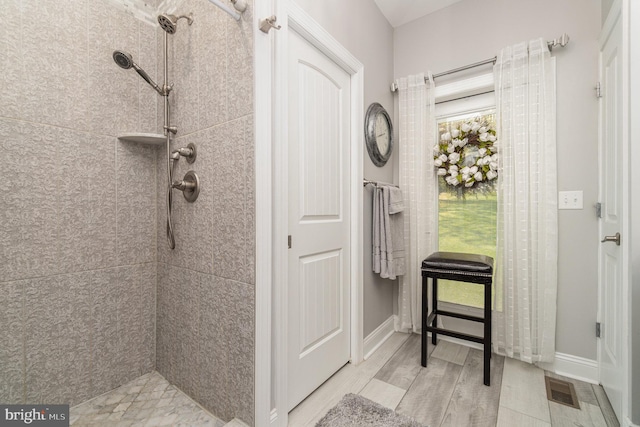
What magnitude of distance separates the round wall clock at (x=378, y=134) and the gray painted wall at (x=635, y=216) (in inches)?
51.4

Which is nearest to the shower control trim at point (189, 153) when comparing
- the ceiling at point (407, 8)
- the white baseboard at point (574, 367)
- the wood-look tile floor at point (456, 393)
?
the wood-look tile floor at point (456, 393)

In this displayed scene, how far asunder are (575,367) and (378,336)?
1.24 meters

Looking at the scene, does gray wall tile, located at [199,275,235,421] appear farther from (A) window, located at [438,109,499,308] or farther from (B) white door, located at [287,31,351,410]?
(A) window, located at [438,109,499,308]

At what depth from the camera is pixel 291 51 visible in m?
1.43

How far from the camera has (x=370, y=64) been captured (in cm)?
209

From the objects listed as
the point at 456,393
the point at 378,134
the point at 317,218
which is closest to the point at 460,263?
the point at 456,393

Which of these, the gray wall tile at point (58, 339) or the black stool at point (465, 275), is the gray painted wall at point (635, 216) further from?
the gray wall tile at point (58, 339)

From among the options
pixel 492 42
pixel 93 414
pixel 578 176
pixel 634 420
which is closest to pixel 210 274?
pixel 93 414

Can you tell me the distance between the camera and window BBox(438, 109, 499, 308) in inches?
84.0

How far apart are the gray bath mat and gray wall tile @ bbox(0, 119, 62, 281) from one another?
1.57 meters

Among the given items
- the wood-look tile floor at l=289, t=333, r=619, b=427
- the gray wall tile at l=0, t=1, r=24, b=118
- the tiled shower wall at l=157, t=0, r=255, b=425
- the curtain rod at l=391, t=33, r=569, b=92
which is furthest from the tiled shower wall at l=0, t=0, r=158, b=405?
the curtain rod at l=391, t=33, r=569, b=92

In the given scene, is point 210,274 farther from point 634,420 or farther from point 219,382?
point 634,420

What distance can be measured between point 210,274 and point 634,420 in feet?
6.64

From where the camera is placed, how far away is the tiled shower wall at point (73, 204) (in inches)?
48.0
